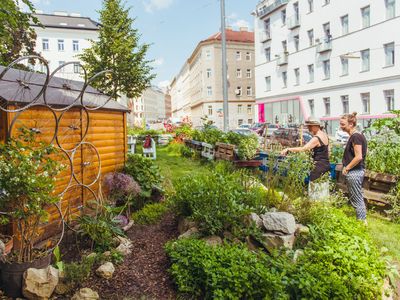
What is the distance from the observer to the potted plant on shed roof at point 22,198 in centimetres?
418

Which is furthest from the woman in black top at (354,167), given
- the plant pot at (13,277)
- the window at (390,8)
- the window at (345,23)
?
the window at (345,23)

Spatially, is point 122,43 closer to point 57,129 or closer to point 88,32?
point 57,129

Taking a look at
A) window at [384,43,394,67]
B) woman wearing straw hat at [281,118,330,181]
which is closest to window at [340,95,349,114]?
window at [384,43,394,67]

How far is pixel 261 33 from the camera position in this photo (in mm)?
44375

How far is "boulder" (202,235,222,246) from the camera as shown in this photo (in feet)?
16.9

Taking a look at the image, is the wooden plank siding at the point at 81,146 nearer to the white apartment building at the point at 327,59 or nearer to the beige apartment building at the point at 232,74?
the white apartment building at the point at 327,59

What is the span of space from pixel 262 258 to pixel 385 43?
93.5 feet

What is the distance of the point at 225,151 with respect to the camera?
11688 mm

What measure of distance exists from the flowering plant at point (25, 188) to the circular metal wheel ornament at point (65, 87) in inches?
59.8

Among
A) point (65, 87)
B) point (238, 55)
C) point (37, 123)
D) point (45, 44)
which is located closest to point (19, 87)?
point (37, 123)

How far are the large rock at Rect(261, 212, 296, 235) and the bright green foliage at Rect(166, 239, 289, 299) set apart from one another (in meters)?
0.59

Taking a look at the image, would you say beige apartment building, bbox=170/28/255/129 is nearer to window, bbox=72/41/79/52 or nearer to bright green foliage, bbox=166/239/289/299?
window, bbox=72/41/79/52

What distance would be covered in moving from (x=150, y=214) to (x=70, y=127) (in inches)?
85.2

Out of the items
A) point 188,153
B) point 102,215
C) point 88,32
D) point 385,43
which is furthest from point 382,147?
point 88,32
